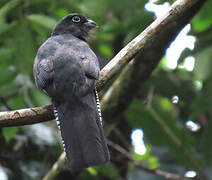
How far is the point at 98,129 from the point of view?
13.1 feet

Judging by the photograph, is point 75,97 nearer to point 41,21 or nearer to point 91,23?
point 41,21

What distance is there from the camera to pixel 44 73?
4.23 metres

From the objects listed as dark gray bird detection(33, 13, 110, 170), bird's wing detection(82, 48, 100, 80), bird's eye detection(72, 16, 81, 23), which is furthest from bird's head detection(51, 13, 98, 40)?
bird's wing detection(82, 48, 100, 80)

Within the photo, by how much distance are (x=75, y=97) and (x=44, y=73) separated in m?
0.35

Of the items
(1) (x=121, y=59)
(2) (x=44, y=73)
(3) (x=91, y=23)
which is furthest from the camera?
(3) (x=91, y=23)

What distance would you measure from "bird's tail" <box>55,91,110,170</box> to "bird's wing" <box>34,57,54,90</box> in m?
0.22

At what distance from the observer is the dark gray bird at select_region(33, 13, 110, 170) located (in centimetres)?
385

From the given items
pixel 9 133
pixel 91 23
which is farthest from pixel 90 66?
pixel 91 23

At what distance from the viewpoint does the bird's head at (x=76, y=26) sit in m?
→ 5.41

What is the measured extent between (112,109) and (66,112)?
5.55 feet

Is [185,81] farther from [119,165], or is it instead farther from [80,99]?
[80,99]

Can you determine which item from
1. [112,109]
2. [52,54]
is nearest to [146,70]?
[112,109]

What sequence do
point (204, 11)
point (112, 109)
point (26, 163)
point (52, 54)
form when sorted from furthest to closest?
point (26, 163) → point (112, 109) → point (204, 11) → point (52, 54)

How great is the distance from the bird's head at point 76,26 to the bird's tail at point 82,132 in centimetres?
140
